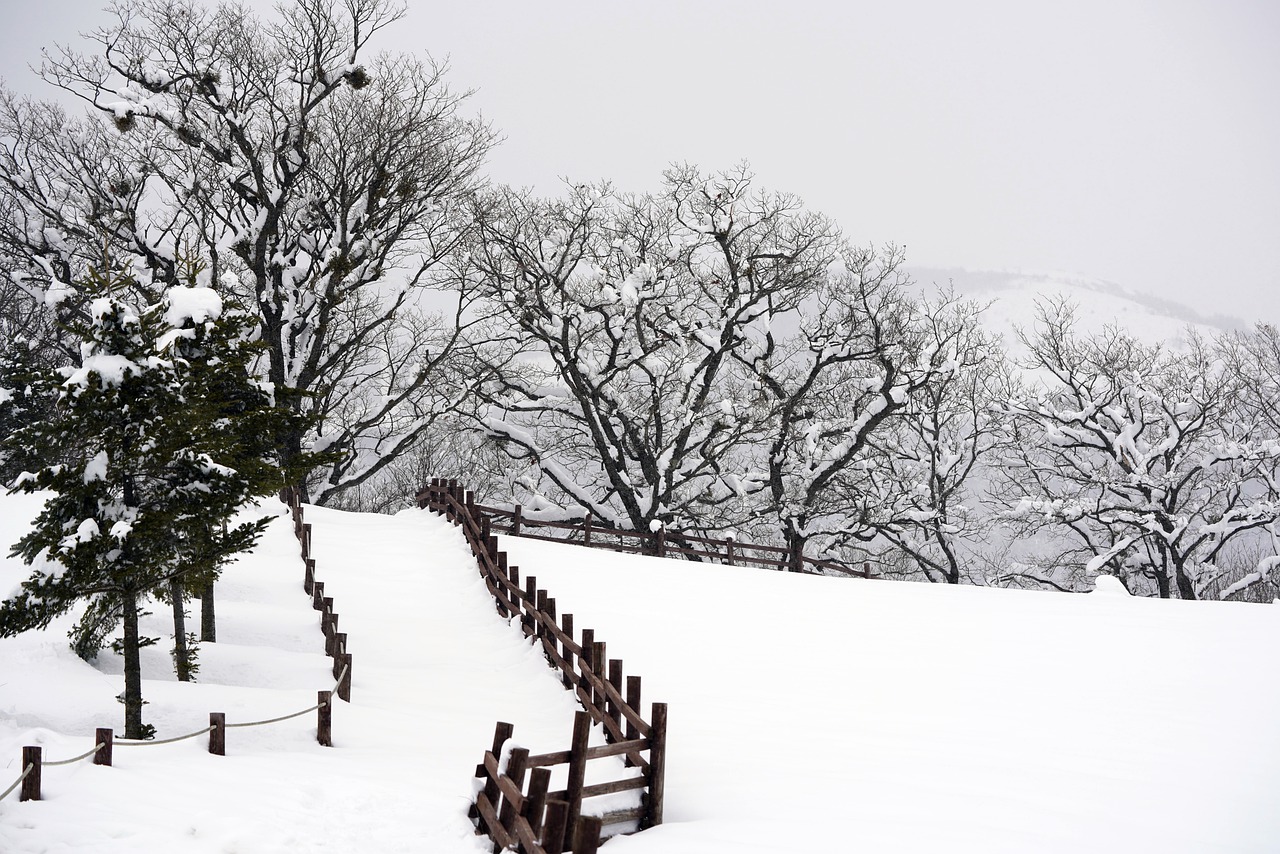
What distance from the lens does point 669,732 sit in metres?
8.62

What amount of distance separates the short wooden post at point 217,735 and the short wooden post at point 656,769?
3.29 m

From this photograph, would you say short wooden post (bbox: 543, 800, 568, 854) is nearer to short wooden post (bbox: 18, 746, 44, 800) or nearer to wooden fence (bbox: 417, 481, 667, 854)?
wooden fence (bbox: 417, 481, 667, 854)

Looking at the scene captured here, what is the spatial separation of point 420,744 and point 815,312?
20308 mm

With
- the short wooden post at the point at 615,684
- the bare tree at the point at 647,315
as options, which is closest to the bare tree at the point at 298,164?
the bare tree at the point at 647,315

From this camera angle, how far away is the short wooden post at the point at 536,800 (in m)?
5.71

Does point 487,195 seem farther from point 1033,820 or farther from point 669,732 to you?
point 1033,820

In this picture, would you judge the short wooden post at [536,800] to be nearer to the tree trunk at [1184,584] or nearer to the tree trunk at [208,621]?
the tree trunk at [208,621]

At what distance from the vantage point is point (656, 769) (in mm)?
6824

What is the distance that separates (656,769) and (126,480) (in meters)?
5.19

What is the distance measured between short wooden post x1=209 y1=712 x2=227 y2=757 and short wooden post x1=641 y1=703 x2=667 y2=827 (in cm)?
329

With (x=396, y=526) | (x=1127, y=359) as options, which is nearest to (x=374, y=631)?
(x=396, y=526)

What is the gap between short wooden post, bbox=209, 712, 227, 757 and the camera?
6.50 metres

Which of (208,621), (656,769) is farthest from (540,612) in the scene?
(656,769)

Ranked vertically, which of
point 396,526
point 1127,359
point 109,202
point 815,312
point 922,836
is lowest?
point 922,836
